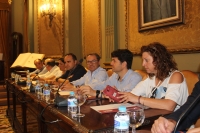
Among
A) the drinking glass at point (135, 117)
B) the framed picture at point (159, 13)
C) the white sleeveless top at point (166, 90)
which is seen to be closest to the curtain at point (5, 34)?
the framed picture at point (159, 13)

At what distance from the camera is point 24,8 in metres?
8.92

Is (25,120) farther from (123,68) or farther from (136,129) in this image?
(136,129)

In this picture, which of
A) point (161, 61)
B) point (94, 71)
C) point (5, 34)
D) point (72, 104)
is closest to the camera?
point (72, 104)

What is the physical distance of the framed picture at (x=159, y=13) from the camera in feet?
8.83

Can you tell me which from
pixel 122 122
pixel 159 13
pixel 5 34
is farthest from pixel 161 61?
pixel 5 34

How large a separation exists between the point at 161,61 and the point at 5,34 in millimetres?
8282

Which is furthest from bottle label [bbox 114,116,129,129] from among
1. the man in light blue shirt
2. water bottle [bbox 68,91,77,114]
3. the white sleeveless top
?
the man in light blue shirt

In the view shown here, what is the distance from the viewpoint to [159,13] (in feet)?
9.86

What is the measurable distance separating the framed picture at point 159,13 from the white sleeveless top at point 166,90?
1044 millimetres

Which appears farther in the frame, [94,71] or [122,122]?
[94,71]

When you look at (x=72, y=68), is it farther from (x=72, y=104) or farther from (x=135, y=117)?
(x=135, y=117)

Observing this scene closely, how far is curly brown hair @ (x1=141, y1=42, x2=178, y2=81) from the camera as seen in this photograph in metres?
1.89

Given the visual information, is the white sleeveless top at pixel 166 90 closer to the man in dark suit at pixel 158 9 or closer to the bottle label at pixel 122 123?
the bottle label at pixel 122 123

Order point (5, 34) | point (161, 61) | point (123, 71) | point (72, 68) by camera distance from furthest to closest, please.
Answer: point (5, 34) → point (72, 68) → point (123, 71) → point (161, 61)
